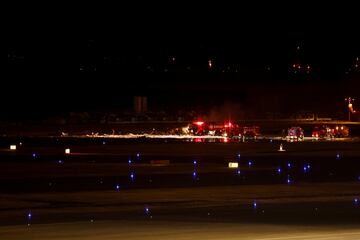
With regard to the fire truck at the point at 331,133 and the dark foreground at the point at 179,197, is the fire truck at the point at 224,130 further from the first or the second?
the dark foreground at the point at 179,197

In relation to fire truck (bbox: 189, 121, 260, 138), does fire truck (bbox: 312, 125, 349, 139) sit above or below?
below

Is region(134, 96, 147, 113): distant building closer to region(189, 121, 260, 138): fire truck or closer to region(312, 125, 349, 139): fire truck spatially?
region(189, 121, 260, 138): fire truck

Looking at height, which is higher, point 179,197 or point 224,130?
point 224,130

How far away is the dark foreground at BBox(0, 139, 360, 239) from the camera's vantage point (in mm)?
20031

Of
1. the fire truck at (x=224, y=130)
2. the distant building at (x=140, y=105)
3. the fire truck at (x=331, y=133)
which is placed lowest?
the fire truck at (x=331, y=133)

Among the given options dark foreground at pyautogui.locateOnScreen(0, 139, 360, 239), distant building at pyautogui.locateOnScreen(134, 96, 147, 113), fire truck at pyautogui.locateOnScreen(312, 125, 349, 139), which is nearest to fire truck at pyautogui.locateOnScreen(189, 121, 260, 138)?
fire truck at pyautogui.locateOnScreen(312, 125, 349, 139)

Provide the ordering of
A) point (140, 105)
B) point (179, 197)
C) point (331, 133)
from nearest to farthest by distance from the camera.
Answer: point (179, 197)
point (331, 133)
point (140, 105)

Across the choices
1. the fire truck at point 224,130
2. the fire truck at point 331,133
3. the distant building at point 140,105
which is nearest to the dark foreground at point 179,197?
the fire truck at point 331,133

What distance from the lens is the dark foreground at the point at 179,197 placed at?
20.0 m

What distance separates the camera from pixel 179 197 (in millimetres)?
27719

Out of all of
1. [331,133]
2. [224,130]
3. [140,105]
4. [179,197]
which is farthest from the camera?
[140,105]

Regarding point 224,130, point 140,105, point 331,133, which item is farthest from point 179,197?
point 140,105

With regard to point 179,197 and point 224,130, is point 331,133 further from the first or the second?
point 179,197

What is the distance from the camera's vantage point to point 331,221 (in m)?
22.0
